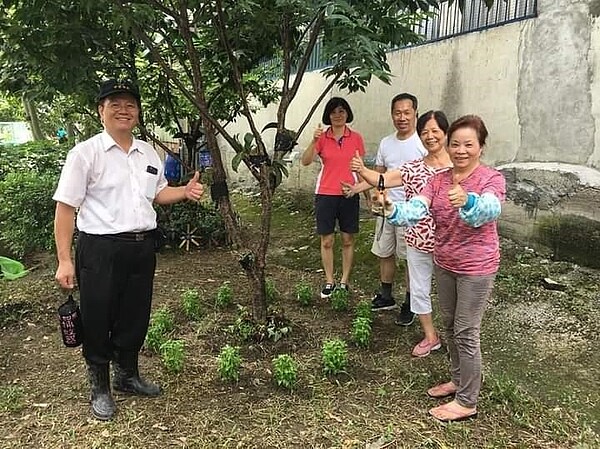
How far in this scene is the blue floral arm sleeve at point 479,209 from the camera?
2359mm

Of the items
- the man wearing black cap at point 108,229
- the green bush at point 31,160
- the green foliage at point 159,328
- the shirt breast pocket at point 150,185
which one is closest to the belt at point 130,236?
the man wearing black cap at point 108,229

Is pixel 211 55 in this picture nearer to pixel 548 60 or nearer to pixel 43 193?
pixel 43 193

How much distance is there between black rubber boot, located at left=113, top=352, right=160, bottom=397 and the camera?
2928 mm

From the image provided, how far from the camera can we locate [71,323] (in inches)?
105

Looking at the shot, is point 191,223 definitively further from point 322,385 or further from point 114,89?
point 114,89

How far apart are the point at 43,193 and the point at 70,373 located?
9.01ft

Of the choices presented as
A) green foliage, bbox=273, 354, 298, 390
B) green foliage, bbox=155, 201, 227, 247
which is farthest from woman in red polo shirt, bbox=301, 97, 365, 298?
green foliage, bbox=155, 201, 227, 247

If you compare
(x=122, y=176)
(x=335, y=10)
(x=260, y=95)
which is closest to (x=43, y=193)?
(x=260, y=95)

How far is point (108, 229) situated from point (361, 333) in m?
1.63

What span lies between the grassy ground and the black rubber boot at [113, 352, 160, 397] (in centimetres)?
6

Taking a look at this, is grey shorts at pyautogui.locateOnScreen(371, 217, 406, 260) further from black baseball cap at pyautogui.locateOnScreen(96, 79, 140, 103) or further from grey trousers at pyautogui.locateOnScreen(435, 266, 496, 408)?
black baseball cap at pyautogui.locateOnScreen(96, 79, 140, 103)

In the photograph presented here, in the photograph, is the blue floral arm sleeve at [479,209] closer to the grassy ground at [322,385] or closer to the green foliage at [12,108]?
the grassy ground at [322,385]

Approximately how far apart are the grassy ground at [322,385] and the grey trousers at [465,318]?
18 cm

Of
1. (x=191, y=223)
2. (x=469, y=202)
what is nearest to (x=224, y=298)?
(x=191, y=223)
